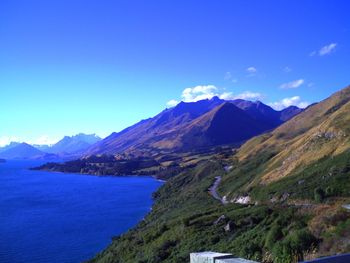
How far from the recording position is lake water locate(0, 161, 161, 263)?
7700cm

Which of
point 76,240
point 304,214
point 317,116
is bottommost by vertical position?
point 76,240

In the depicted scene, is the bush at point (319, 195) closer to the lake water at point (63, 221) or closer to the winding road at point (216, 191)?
the winding road at point (216, 191)

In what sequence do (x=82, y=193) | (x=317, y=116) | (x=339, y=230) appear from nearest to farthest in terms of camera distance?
(x=339, y=230), (x=317, y=116), (x=82, y=193)

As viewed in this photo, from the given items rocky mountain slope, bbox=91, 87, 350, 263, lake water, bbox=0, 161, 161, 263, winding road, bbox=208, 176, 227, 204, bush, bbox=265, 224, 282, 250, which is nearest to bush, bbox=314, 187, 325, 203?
rocky mountain slope, bbox=91, 87, 350, 263

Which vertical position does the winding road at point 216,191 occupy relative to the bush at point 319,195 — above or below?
below

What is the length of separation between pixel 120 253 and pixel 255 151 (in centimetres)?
8713

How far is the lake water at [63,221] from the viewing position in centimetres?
7700

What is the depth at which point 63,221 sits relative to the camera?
108m

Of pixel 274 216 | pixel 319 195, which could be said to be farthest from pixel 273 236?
pixel 319 195

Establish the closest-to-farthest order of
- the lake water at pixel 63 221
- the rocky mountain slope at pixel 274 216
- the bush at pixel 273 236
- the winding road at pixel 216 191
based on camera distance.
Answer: the rocky mountain slope at pixel 274 216 → the bush at pixel 273 236 → the lake water at pixel 63 221 → the winding road at pixel 216 191

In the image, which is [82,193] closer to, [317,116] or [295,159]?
[317,116]

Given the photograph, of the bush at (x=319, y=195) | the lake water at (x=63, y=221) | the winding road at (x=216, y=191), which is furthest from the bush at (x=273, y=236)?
the winding road at (x=216, y=191)

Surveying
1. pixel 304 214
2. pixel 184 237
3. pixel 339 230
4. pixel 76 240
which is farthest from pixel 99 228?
pixel 339 230

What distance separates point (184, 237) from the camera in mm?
46469
